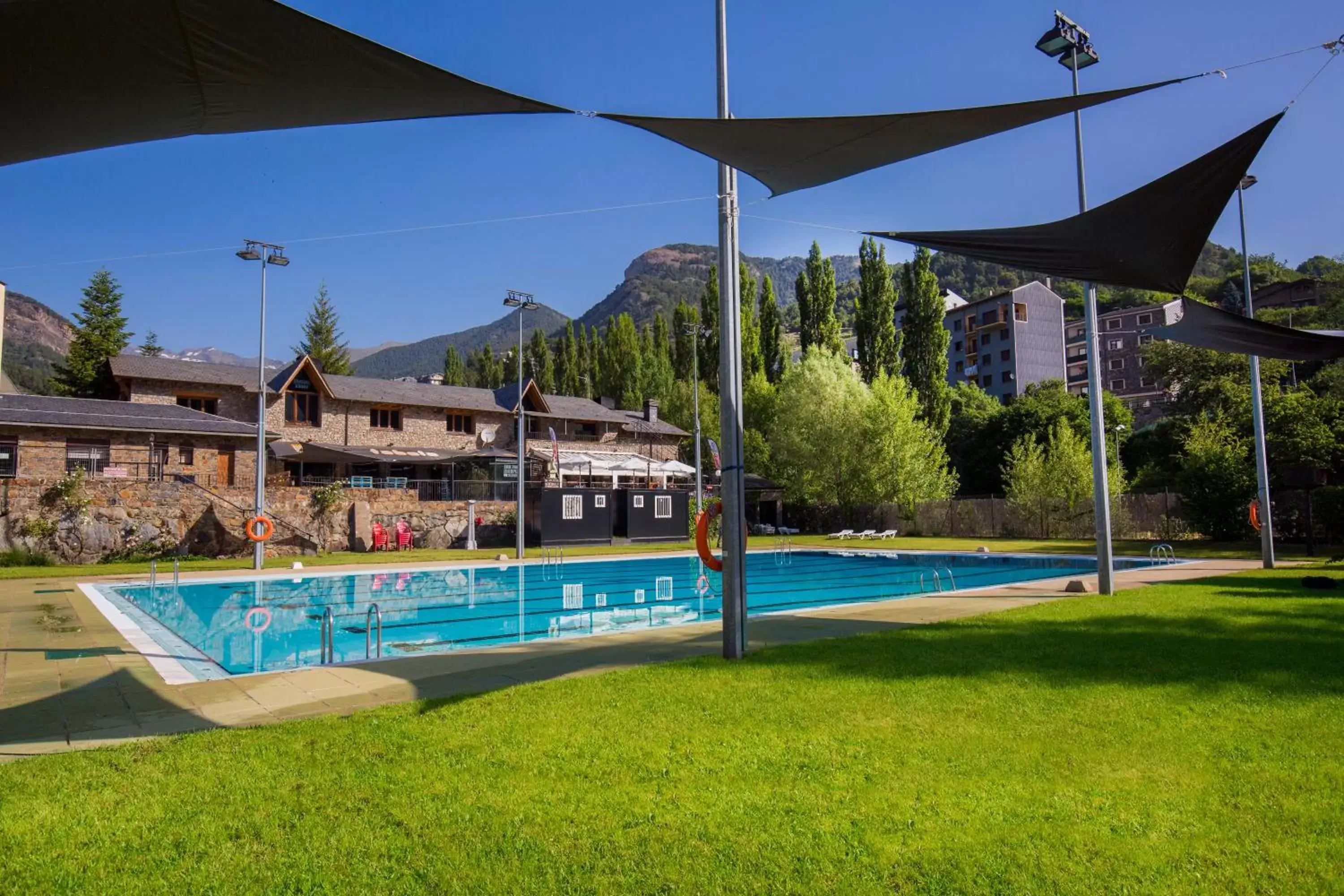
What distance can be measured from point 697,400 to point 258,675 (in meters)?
29.7

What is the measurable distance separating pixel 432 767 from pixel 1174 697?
5171 mm

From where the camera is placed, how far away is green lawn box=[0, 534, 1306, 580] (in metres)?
20.9

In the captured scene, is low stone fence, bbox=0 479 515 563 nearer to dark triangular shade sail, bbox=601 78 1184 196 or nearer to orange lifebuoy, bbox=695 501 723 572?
orange lifebuoy, bbox=695 501 723 572

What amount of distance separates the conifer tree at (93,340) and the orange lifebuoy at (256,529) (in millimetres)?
29938

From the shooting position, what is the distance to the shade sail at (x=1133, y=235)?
7.50 meters

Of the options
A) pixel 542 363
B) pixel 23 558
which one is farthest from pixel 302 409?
pixel 542 363

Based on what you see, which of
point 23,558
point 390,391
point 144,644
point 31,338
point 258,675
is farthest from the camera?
point 31,338

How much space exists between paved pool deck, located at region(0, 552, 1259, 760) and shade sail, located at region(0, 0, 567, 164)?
3992 mm

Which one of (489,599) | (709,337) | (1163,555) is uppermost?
(709,337)

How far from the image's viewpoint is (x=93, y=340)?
4684 cm

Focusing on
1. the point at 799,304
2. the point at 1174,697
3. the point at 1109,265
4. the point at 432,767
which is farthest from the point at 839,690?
the point at 799,304

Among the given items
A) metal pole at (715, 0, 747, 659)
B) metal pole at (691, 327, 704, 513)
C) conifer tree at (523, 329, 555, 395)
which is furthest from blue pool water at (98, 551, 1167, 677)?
conifer tree at (523, 329, 555, 395)

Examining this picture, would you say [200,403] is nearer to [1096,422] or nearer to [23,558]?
[23,558]

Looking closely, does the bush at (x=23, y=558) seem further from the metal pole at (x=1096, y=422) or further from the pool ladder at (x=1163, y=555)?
the pool ladder at (x=1163, y=555)
